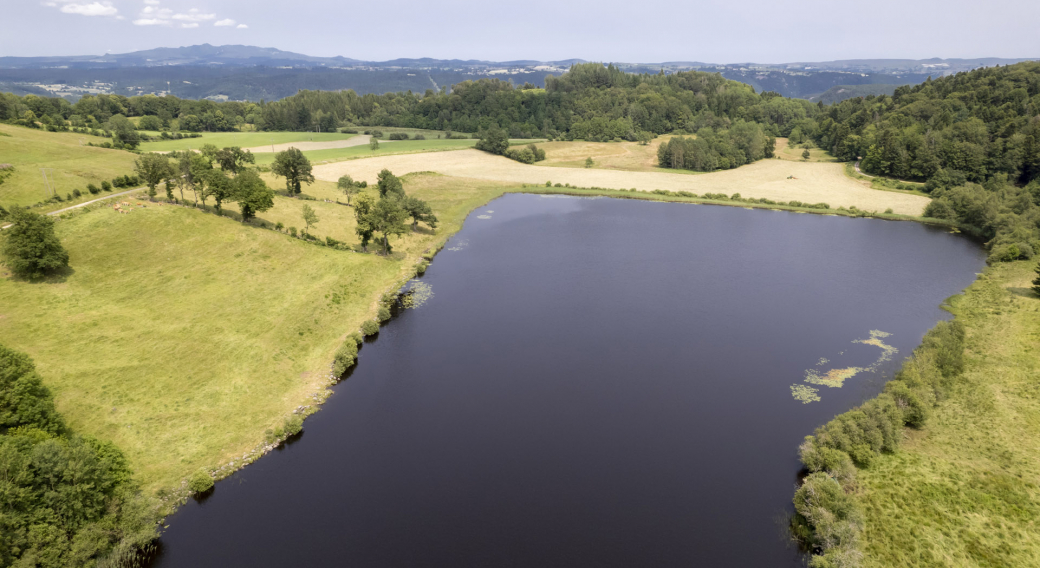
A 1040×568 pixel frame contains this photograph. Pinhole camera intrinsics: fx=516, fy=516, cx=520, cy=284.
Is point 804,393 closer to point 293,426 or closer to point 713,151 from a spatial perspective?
point 293,426

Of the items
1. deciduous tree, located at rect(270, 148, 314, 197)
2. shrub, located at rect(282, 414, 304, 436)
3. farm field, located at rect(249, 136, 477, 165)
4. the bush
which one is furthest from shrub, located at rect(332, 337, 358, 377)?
farm field, located at rect(249, 136, 477, 165)

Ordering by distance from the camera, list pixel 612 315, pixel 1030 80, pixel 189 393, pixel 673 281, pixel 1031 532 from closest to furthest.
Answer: pixel 1031 532 < pixel 189 393 < pixel 612 315 < pixel 673 281 < pixel 1030 80

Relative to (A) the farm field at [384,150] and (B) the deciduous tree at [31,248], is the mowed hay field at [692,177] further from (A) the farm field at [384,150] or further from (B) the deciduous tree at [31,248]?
(B) the deciduous tree at [31,248]

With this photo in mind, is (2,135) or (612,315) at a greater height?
(2,135)

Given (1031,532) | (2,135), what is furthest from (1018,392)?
(2,135)

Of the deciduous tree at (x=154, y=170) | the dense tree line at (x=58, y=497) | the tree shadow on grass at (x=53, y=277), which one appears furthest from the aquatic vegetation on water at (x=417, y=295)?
the deciduous tree at (x=154, y=170)

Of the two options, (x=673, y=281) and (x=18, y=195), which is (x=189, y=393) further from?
(x=673, y=281)

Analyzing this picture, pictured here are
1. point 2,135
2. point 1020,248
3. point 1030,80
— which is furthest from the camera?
point 1030,80
